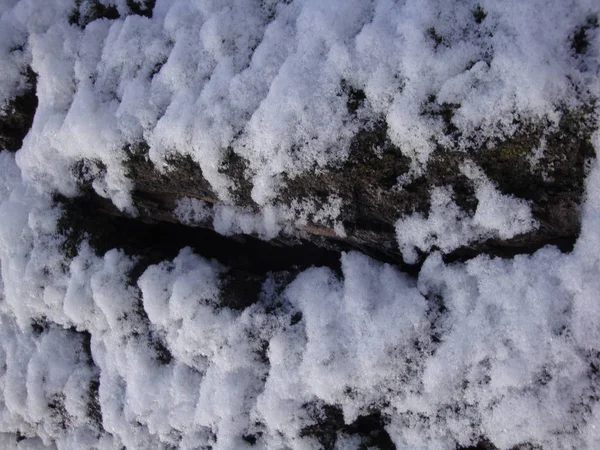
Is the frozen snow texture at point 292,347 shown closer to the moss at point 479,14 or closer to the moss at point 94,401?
the moss at point 94,401

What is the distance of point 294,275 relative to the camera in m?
1.93

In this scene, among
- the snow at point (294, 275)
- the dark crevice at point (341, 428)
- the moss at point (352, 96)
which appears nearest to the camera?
the snow at point (294, 275)

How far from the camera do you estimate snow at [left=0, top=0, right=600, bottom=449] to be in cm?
130

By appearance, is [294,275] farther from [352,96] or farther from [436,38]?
[436,38]

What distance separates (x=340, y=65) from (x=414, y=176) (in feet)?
1.41

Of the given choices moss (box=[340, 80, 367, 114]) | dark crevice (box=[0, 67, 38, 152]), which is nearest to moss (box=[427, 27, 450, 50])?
moss (box=[340, 80, 367, 114])

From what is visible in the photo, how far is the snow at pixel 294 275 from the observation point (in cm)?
130

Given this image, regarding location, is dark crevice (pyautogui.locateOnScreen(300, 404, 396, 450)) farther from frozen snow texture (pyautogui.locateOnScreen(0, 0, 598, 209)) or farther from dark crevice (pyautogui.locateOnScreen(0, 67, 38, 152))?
dark crevice (pyautogui.locateOnScreen(0, 67, 38, 152))

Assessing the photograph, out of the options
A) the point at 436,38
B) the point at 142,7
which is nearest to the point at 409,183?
the point at 436,38

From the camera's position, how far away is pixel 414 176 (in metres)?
1.46

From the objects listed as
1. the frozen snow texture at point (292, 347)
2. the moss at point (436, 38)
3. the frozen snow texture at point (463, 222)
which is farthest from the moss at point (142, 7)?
the frozen snow texture at point (463, 222)

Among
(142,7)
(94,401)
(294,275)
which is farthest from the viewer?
(94,401)

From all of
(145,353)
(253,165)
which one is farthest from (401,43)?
(145,353)

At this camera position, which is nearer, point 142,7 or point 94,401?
point 142,7
